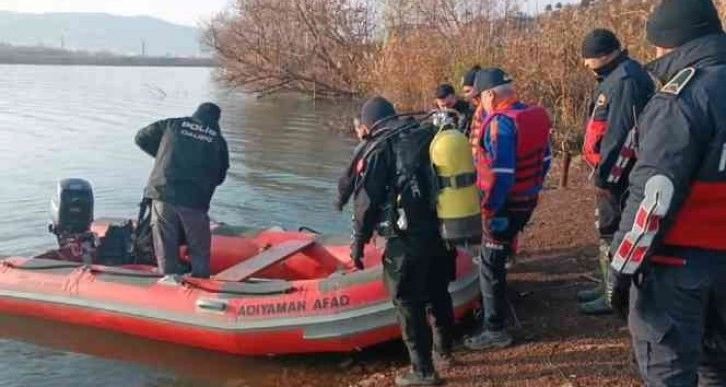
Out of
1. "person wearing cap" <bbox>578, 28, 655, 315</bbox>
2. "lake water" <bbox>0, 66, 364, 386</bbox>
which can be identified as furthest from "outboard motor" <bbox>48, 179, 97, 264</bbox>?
"person wearing cap" <bbox>578, 28, 655, 315</bbox>

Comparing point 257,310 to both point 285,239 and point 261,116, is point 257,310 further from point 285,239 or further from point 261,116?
point 261,116

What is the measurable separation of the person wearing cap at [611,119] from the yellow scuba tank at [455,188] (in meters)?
0.71

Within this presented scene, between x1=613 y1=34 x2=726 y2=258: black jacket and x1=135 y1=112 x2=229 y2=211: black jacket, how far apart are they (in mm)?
4025

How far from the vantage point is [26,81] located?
3897 cm

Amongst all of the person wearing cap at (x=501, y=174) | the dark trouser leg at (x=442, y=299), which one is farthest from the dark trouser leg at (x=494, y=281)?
the dark trouser leg at (x=442, y=299)

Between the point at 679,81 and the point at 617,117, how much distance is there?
165cm

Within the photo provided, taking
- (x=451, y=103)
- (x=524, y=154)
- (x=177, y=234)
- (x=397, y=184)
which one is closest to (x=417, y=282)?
(x=397, y=184)

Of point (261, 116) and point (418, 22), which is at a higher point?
point (418, 22)

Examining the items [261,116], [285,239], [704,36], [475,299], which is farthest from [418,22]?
[704,36]

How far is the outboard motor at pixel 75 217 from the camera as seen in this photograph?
6.95 metres

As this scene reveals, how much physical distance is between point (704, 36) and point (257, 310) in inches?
140

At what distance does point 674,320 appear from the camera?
269 centimetres

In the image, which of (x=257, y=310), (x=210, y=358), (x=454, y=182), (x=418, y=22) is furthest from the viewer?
(x=418, y=22)

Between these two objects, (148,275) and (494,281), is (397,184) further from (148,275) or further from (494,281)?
(148,275)
